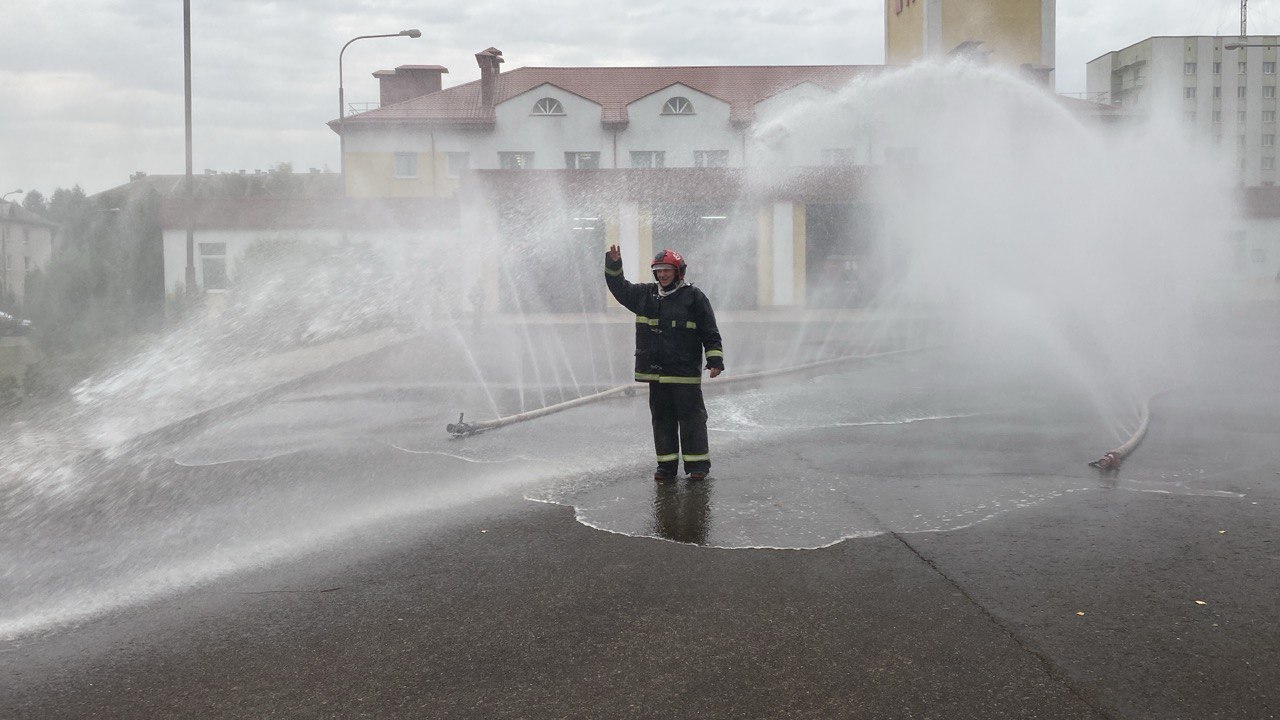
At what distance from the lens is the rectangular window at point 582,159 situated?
1786 inches

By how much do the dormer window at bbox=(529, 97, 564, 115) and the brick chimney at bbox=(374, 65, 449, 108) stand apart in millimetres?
8625

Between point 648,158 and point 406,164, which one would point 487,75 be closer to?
point 406,164

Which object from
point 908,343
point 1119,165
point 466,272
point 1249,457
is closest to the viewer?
point 1249,457

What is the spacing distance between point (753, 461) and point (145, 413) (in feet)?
24.2

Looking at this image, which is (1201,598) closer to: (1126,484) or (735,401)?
(1126,484)

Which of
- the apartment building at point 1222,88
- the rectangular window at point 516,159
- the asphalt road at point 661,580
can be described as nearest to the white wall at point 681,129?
the rectangular window at point 516,159

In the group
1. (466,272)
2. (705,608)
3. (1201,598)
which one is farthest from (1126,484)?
(466,272)

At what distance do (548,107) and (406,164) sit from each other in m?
7.27

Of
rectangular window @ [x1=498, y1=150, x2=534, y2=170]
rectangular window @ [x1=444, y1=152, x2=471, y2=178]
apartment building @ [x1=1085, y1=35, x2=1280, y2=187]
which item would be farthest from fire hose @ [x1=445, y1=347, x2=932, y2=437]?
apartment building @ [x1=1085, y1=35, x2=1280, y2=187]

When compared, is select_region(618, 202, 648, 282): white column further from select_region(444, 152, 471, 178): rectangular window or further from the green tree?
the green tree

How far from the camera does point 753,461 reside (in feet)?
26.1

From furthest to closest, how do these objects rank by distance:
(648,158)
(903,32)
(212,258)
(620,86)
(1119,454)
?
(620,86), (903,32), (648,158), (212,258), (1119,454)

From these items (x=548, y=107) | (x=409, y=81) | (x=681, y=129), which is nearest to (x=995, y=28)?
(x=681, y=129)

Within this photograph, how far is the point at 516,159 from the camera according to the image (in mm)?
45688
